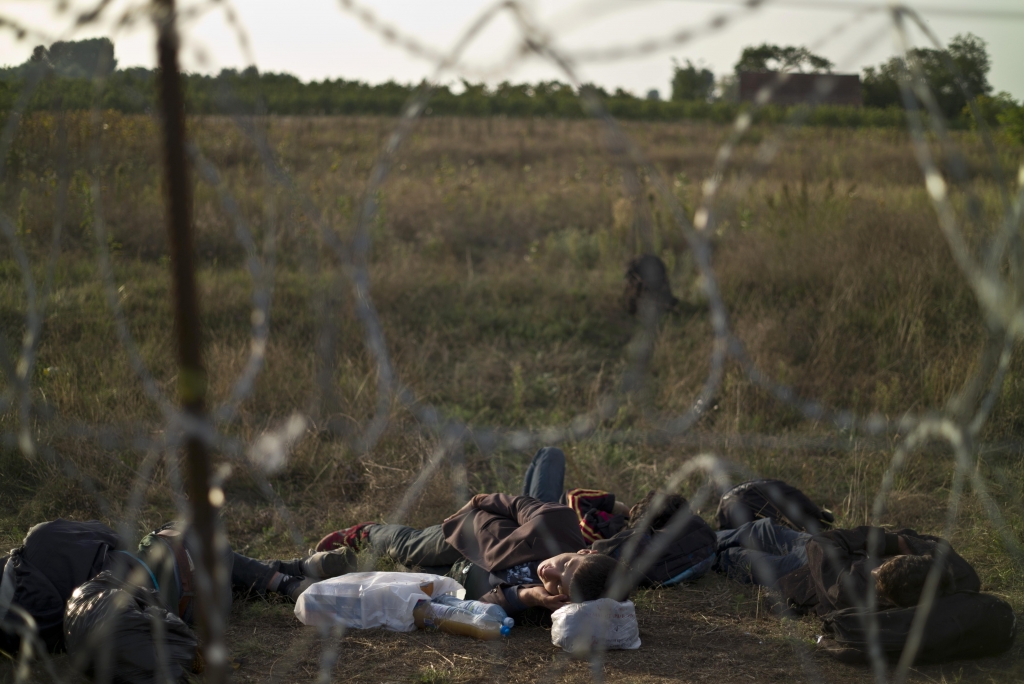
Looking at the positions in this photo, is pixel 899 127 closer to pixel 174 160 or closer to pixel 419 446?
pixel 419 446

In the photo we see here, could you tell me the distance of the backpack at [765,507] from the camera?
4.07 meters

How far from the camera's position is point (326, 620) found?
3.22 metres

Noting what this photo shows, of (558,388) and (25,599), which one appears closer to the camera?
(25,599)

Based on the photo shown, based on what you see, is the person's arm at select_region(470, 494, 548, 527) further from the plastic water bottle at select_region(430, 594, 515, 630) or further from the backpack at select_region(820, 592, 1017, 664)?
the backpack at select_region(820, 592, 1017, 664)

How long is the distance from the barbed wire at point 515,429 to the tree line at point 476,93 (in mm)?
78

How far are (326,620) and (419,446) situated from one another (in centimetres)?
171

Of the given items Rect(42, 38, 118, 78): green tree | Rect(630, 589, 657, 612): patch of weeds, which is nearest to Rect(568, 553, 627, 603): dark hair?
Rect(630, 589, 657, 612): patch of weeds

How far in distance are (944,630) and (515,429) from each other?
2.92 m

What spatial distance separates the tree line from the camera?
1522mm

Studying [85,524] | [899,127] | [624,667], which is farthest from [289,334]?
[899,127]

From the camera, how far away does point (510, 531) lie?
11.8 ft

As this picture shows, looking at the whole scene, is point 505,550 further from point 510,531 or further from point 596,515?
point 596,515

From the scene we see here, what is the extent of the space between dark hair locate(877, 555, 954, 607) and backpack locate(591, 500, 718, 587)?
0.83m

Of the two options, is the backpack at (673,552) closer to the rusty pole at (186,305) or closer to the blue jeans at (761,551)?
the blue jeans at (761,551)
